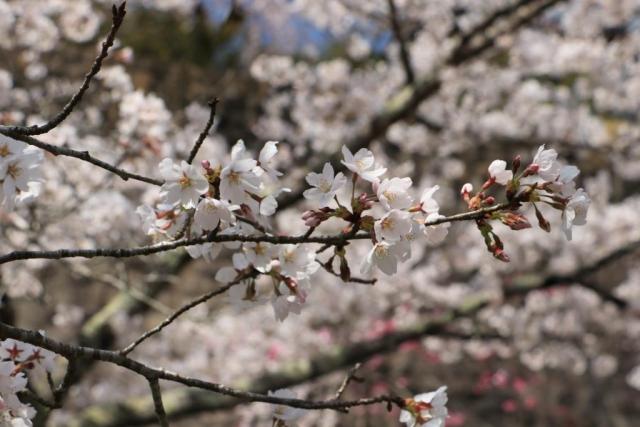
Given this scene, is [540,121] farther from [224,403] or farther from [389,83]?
[224,403]

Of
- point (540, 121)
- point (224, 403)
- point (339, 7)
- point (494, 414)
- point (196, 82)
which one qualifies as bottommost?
point (224, 403)

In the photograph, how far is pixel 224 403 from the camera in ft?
12.9

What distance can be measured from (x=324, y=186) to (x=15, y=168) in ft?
2.03

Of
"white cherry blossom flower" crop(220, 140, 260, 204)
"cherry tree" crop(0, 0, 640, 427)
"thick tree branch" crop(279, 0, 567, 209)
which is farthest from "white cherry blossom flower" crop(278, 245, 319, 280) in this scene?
"thick tree branch" crop(279, 0, 567, 209)

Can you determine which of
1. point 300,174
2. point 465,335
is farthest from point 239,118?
point 465,335

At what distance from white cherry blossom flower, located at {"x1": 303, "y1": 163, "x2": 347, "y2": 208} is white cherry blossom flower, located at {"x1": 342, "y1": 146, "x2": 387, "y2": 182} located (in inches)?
1.1

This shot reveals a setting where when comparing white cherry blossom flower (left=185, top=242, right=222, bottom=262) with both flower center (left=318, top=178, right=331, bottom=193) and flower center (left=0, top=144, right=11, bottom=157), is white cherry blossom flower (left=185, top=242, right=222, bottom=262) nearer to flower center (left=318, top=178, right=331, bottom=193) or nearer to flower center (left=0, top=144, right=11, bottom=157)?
flower center (left=318, top=178, right=331, bottom=193)

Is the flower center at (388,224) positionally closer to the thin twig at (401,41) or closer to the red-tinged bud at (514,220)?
the red-tinged bud at (514,220)

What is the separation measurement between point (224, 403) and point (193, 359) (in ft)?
10.2

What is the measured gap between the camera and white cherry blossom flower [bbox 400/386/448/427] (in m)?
1.32

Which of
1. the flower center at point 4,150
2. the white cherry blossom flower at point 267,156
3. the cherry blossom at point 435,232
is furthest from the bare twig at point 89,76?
the cherry blossom at point 435,232

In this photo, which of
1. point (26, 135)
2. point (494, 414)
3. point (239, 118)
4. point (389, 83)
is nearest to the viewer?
point (26, 135)

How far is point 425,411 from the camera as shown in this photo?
133 centimetres

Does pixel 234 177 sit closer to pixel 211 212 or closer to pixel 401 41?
pixel 211 212
